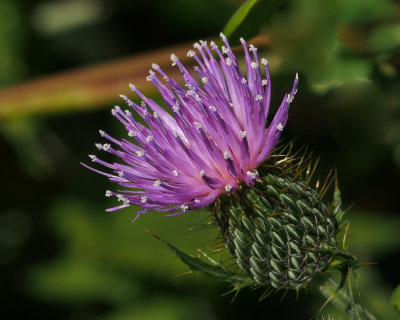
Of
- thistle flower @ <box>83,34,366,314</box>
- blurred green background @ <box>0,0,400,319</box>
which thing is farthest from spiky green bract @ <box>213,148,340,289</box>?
blurred green background @ <box>0,0,400,319</box>

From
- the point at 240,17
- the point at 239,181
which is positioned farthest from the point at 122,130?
the point at 239,181

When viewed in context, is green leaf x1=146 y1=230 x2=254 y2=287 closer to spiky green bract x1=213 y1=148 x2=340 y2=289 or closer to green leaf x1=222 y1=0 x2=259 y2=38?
spiky green bract x1=213 y1=148 x2=340 y2=289

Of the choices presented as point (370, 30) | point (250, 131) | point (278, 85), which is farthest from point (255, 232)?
point (370, 30)

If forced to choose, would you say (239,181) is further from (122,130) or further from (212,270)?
(122,130)

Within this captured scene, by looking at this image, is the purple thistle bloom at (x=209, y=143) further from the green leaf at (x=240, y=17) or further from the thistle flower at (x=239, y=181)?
the green leaf at (x=240, y=17)

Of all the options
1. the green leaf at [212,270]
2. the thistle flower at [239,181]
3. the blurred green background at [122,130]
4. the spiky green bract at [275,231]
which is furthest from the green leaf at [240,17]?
the green leaf at [212,270]

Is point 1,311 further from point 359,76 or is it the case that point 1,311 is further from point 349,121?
point 359,76
